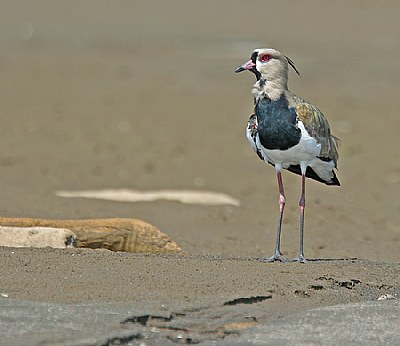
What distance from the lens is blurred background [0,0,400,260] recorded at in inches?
361

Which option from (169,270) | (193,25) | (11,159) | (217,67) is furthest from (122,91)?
(169,270)

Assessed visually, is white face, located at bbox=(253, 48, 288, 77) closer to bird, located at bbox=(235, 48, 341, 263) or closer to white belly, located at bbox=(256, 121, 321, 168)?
bird, located at bbox=(235, 48, 341, 263)

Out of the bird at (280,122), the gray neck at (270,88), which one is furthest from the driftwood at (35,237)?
the gray neck at (270,88)

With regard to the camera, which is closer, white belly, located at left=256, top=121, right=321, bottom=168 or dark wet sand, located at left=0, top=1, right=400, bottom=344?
dark wet sand, located at left=0, top=1, right=400, bottom=344

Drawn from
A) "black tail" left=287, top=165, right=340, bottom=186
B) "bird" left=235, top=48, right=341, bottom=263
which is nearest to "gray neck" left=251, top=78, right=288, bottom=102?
"bird" left=235, top=48, right=341, bottom=263

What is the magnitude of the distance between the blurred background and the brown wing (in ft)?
4.46

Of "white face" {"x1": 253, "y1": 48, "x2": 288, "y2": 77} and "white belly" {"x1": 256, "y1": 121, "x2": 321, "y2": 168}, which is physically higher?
"white face" {"x1": 253, "y1": 48, "x2": 288, "y2": 77}

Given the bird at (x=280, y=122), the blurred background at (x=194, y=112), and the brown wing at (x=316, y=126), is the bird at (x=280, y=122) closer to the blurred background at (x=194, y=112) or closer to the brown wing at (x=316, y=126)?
the brown wing at (x=316, y=126)

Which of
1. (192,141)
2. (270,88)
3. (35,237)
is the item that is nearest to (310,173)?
(270,88)

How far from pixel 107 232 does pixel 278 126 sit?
4.19ft

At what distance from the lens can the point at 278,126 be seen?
21.6 feet

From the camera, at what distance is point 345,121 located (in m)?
14.0

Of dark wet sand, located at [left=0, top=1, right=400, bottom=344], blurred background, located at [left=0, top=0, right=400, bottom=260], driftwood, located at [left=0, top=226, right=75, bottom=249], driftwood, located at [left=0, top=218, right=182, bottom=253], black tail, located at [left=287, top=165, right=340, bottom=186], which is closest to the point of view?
dark wet sand, located at [left=0, top=1, right=400, bottom=344]

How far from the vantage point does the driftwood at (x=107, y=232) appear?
679cm
